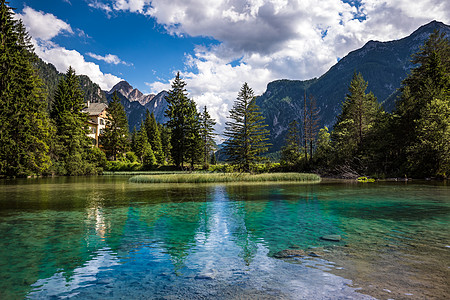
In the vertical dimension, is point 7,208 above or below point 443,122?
below

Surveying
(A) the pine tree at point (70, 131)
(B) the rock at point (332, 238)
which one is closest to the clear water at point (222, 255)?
(B) the rock at point (332, 238)

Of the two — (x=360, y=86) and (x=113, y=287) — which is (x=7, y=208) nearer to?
(x=113, y=287)

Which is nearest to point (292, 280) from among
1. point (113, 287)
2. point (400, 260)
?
point (400, 260)

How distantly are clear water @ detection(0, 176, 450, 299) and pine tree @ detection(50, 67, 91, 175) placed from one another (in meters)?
41.5

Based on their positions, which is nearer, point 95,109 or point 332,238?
point 332,238

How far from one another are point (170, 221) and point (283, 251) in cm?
553

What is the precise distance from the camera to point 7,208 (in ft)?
46.3

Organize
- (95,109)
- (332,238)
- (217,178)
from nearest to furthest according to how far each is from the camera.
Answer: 1. (332,238)
2. (217,178)
3. (95,109)

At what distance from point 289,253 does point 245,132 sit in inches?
1646

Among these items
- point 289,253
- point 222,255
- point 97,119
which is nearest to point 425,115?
point 289,253

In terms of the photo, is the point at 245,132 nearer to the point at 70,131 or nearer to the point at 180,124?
the point at 180,124

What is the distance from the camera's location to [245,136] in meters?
48.0

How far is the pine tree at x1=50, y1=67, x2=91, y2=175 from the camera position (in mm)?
49750

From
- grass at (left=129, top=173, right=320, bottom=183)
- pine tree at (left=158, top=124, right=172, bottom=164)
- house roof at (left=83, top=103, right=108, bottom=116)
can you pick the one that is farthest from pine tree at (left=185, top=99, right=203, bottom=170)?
pine tree at (left=158, top=124, right=172, bottom=164)
